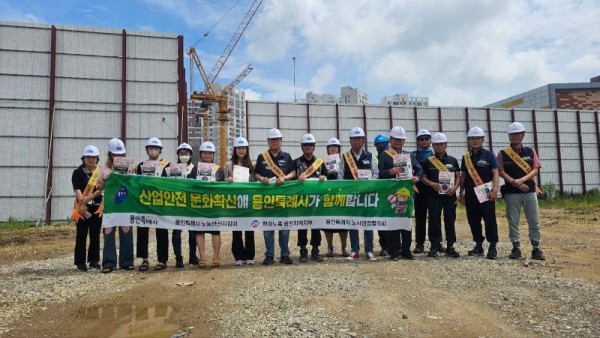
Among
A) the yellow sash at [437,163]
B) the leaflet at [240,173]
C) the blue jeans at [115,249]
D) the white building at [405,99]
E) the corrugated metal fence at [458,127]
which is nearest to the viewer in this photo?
the blue jeans at [115,249]

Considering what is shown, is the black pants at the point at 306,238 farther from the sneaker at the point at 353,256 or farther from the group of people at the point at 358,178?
the sneaker at the point at 353,256

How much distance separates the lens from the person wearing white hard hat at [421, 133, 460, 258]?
719 centimetres

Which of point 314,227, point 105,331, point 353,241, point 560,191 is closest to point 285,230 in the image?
point 314,227

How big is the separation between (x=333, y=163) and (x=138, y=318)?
424 centimetres

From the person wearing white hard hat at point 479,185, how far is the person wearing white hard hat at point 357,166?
1660 millimetres

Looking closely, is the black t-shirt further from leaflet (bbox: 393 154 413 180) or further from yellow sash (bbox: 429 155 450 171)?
yellow sash (bbox: 429 155 450 171)

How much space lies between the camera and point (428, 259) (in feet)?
23.1

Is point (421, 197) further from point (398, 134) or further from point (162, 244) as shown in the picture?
point (162, 244)

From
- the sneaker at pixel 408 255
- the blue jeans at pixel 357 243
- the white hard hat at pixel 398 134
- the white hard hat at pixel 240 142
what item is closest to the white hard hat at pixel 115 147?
the white hard hat at pixel 240 142

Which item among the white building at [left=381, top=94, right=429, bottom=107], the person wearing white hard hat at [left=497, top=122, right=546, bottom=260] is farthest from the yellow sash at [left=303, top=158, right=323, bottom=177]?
the white building at [left=381, top=94, right=429, bottom=107]

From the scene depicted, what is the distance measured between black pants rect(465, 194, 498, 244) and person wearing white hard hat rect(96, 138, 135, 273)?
5.96m

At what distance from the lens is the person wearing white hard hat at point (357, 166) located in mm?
7121

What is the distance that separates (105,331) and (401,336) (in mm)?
2856

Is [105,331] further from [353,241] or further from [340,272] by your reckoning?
[353,241]
